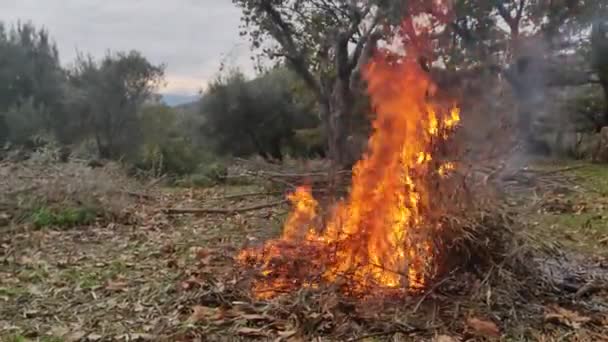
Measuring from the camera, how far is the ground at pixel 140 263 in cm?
287

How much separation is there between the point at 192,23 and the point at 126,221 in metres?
5.58

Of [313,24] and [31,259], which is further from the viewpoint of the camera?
[313,24]

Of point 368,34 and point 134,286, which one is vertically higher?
point 368,34

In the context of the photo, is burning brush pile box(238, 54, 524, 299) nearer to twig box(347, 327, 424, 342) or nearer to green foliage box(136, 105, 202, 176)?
twig box(347, 327, 424, 342)

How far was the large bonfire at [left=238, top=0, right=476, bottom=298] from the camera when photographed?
10.4 feet

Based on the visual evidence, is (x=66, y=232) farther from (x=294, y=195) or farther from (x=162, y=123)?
(x=162, y=123)

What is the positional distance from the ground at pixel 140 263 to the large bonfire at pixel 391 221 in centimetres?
47

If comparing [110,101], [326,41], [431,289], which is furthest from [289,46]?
[431,289]

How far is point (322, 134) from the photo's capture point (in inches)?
558

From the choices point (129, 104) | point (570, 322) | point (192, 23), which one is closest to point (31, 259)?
point (570, 322)

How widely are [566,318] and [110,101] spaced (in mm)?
12447

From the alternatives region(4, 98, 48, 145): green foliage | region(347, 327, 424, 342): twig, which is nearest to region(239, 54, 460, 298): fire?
region(347, 327, 424, 342): twig

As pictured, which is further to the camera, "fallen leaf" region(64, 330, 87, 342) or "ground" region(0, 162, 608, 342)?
"ground" region(0, 162, 608, 342)

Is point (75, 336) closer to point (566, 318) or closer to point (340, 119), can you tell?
point (566, 318)
